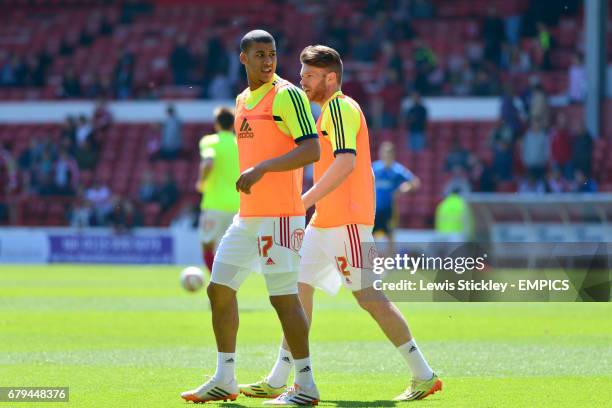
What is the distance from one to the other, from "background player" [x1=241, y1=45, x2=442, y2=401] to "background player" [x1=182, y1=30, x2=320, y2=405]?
0.31 meters

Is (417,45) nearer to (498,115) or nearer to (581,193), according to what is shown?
(498,115)

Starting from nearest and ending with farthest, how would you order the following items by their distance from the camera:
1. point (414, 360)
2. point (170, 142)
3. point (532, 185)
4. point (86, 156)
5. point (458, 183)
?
point (414, 360)
point (532, 185)
point (458, 183)
point (170, 142)
point (86, 156)

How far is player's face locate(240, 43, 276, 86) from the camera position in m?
8.02

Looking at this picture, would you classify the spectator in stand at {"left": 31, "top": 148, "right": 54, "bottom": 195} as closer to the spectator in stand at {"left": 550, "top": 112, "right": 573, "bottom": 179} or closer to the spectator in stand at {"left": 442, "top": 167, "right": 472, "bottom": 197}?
the spectator in stand at {"left": 442, "top": 167, "right": 472, "bottom": 197}

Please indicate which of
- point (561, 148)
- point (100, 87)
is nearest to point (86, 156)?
point (100, 87)

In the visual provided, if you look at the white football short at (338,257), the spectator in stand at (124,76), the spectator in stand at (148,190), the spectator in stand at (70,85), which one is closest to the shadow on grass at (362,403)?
the white football short at (338,257)

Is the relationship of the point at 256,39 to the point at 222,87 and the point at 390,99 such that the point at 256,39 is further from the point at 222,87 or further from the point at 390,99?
the point at 222,87

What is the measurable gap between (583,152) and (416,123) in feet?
15.7

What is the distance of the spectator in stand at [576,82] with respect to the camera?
3064cm

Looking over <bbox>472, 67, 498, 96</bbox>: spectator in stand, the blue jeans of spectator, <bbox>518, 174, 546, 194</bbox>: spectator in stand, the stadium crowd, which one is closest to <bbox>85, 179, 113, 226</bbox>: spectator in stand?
the stadium crowd

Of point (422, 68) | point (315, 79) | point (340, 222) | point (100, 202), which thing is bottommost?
point (100, 202)

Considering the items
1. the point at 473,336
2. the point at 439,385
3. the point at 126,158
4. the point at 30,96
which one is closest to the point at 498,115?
the point at 126,158

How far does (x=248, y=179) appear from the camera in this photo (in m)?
7.59

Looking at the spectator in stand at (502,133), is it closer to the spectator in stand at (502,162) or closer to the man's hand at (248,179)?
the spectator in stand at (502,162)
